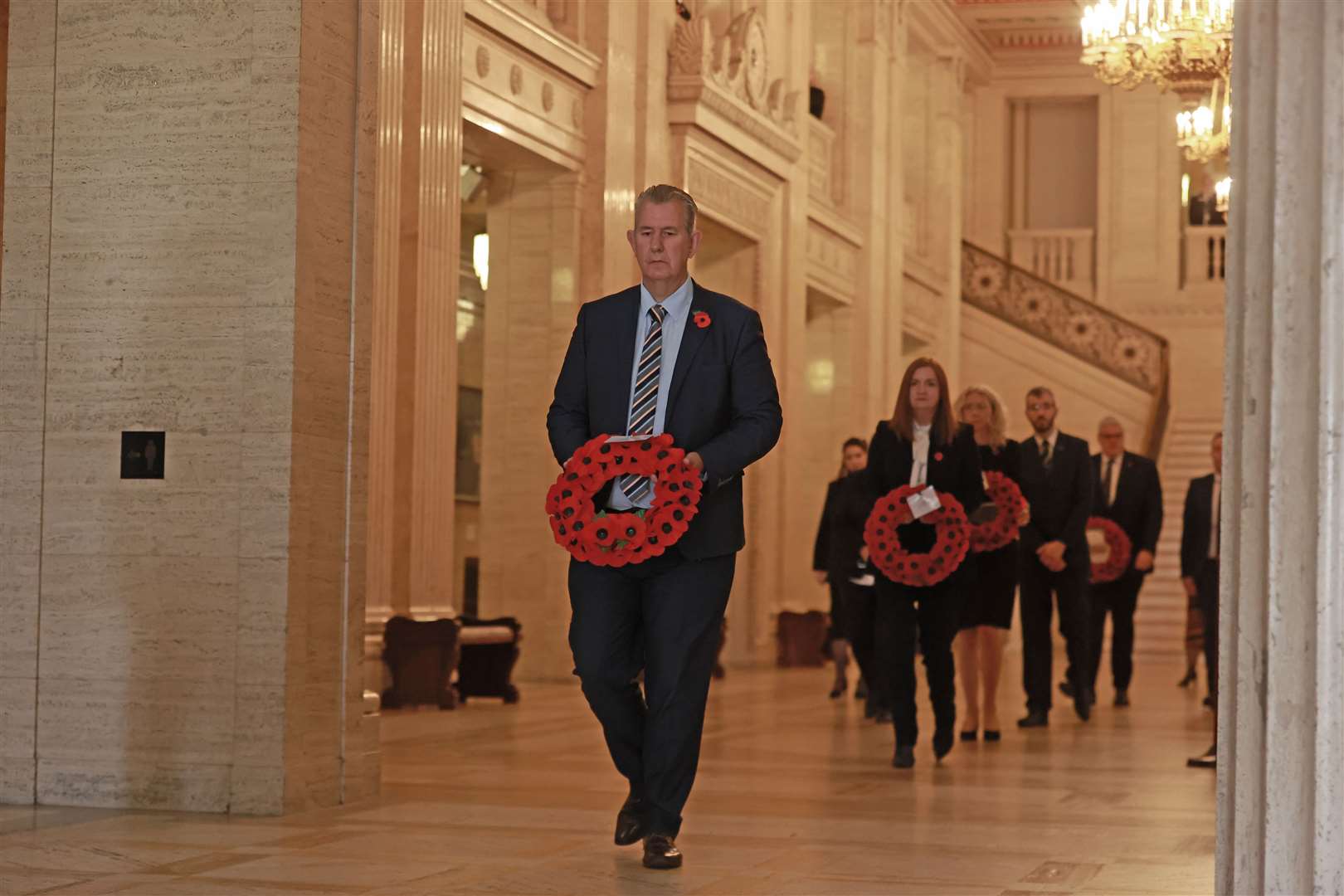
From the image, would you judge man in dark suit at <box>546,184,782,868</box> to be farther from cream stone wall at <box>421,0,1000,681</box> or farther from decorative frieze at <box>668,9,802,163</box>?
decorative frieze at <box>668,9,802,163</box>

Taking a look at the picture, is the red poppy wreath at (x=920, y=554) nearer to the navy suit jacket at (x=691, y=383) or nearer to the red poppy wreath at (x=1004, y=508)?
the red poppy wreath at (x=1004, y=508)

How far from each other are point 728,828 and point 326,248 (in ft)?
7.20

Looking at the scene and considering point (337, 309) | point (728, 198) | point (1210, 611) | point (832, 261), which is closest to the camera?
point (337, 309)

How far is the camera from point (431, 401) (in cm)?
1163

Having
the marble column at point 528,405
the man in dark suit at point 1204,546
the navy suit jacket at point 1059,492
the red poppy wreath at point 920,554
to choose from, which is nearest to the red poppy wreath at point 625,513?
the red poppy wreath at point 920,554

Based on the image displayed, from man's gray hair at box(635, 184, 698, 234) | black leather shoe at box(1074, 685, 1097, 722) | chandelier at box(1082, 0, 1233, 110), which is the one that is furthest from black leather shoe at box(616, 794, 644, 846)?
chandelier at box(1082, 0, 1233, 110)

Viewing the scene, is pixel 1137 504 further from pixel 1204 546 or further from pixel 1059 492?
pixel 1059 492

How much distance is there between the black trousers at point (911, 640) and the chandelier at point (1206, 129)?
32.6 ft

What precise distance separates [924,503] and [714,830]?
2333mm

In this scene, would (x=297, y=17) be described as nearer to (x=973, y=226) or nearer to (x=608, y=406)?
(x=608, y=406)

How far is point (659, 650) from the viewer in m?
5.12

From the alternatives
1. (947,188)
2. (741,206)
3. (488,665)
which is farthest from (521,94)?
(947,188)

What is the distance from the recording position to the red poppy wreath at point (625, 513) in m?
4.92

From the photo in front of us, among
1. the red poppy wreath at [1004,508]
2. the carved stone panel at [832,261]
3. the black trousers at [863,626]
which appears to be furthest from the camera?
the carved stone panel at [832,261]
